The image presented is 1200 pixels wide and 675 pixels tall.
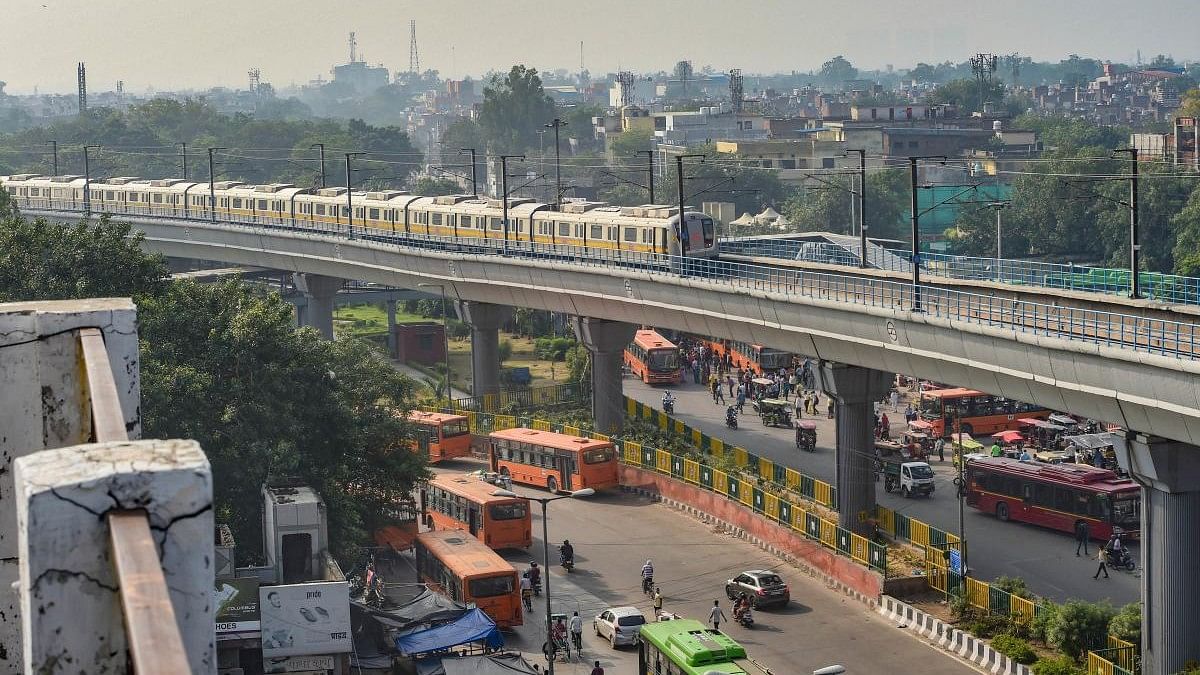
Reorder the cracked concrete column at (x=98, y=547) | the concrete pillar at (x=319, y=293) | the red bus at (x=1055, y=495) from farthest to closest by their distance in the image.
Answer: the concrete pillar at (x=319, y=293) < the red bus at (x=1055, y=495) < the cracked concrete column at (x=98, y=547)

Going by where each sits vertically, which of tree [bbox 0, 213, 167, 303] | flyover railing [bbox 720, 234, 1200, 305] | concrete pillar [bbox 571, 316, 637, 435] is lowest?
concrete pillar [bbox 571, 316, 637, 435]

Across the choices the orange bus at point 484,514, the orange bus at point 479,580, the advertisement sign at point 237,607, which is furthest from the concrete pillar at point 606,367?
the advertisement sign at point 237,607

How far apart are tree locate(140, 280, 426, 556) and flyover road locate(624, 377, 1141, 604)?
1636cm

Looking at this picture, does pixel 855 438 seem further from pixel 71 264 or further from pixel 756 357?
pixel 756 357

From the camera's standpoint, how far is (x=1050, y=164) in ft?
442

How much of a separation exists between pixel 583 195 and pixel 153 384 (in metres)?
147

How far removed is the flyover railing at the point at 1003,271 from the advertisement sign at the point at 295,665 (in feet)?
64.8

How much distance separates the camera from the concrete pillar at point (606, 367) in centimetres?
6456

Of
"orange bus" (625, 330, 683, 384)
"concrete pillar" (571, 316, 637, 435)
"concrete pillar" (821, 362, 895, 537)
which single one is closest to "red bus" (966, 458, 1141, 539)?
"concrete pillar" (821, 362, 895, 537)

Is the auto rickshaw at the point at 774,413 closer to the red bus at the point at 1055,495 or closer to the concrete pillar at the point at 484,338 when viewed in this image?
the concrete pillar at the point at 484,338

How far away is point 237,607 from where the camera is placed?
1457 inches

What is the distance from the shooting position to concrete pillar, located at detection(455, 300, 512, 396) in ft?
238

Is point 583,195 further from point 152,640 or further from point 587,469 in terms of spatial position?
point 152,640

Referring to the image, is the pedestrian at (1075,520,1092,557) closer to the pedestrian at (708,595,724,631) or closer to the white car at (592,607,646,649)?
the pedestrian at (708,595,724,631)
